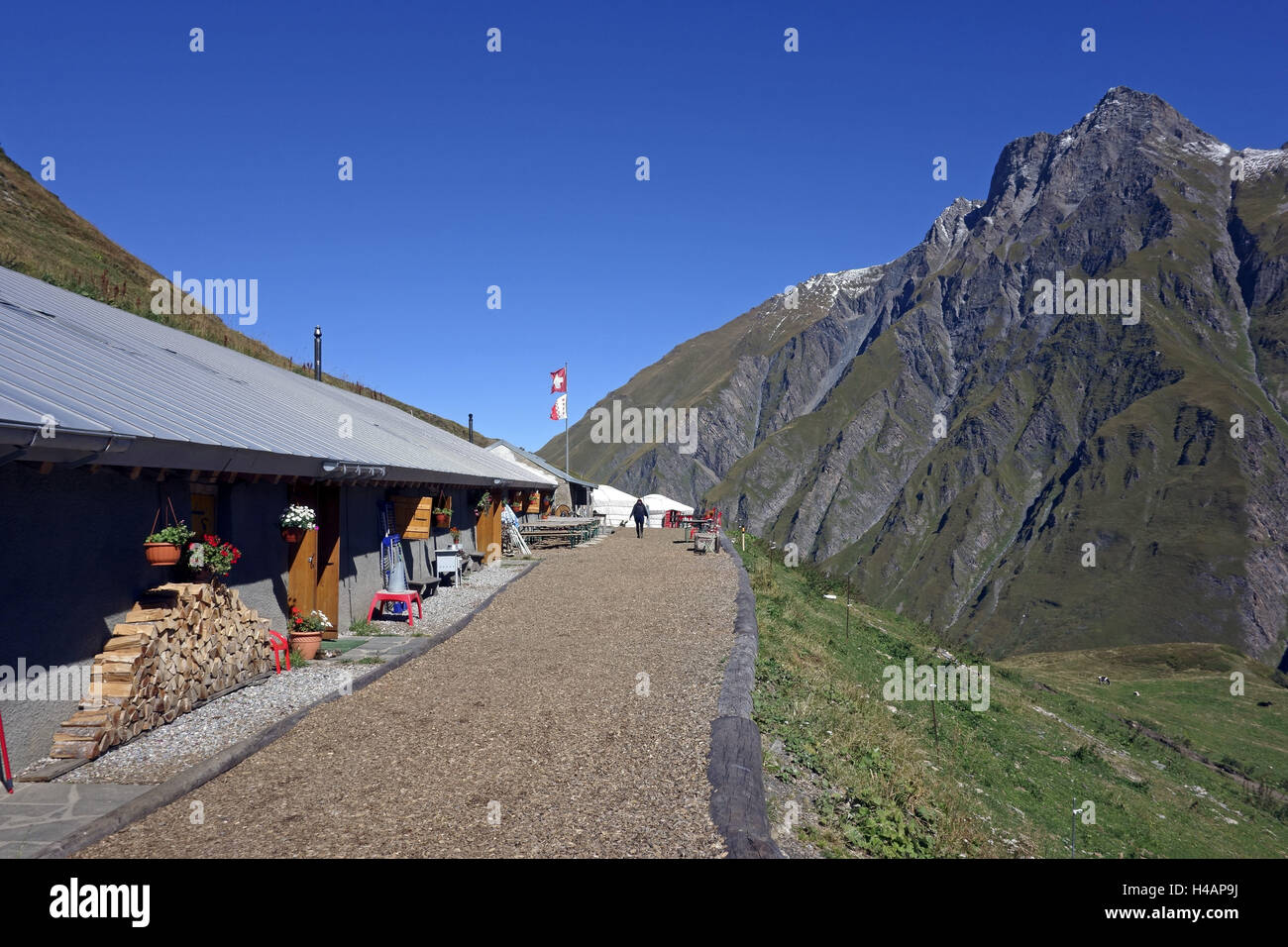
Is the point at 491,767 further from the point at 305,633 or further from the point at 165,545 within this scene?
the point at 305,633

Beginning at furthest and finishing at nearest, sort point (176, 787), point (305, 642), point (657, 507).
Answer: point (657, 507) < point (305, 642) < point (176, 787)

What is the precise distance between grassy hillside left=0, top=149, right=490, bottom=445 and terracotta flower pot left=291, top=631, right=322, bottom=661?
18953 mm

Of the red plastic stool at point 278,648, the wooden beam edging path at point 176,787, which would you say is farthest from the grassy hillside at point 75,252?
the wooden beam edging path at point 176,787

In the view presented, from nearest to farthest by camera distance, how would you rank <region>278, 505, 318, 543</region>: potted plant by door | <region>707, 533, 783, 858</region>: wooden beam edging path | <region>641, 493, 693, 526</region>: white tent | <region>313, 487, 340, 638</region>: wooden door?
<region>707, 533, 783, 858</region>: wooden beam edging path < <region>278, 505, 318, 543</region>: potted plant by door < <region>313, 487, 340, 638</region>: wooden door < <region>641, 493, 693, 526</region>: white tent

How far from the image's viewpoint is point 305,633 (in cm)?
952

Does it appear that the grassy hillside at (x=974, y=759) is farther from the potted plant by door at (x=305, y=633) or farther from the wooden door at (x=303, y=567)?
the wooden door at (x=303, y=567)

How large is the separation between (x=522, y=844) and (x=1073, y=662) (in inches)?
1568

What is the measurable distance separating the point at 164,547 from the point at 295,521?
2489mm

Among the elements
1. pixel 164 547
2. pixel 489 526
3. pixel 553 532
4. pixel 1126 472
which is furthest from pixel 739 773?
pixel 1126 472

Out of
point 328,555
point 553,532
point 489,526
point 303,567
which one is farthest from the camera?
point 553,532

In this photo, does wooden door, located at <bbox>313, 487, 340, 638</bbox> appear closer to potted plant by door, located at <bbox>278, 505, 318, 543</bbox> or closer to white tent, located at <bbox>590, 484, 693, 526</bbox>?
potted plant by door, located at <bbox>278, 505, 318, 543</bbox>

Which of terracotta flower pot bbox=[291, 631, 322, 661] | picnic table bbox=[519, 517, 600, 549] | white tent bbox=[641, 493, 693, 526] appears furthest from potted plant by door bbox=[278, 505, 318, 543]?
white tent bbox=[641, 493, 693, 526]

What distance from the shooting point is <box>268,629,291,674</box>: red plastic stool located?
890 cm

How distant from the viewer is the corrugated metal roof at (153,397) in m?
6.14
